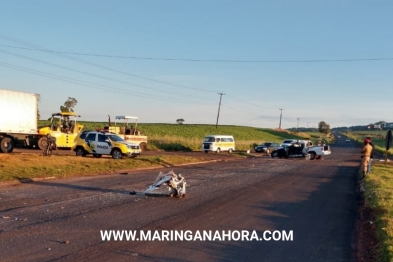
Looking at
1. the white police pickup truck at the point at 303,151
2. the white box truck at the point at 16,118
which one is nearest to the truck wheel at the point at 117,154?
the white box truck at the point at 16,118

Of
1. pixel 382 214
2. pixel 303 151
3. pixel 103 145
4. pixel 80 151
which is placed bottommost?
pixel 80 151

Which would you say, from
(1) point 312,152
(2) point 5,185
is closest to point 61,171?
(2) point 5,185

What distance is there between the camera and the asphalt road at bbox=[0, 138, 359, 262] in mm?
8016

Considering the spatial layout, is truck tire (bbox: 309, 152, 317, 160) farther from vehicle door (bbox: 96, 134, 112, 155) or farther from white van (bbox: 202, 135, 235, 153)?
vehicle door (bbox: 96, 134, 112, 155)

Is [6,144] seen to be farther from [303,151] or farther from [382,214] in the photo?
[303,151]

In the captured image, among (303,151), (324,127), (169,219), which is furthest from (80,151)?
(324,127)

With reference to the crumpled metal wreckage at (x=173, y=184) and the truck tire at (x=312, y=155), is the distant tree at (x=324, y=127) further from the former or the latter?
the crumpled metal wreckage at (x=173, y=184)

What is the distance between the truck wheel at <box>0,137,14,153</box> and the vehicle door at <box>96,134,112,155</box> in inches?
219

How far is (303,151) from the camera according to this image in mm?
44500

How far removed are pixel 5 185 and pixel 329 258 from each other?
12.2 metres

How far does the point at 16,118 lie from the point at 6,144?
2132mm

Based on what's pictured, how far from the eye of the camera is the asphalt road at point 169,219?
26.3 feet

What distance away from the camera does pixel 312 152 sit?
44.2 meters

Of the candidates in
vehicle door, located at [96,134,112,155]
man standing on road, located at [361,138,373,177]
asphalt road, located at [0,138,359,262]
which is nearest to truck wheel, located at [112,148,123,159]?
vehicle door, located at [96,134,112,155]
